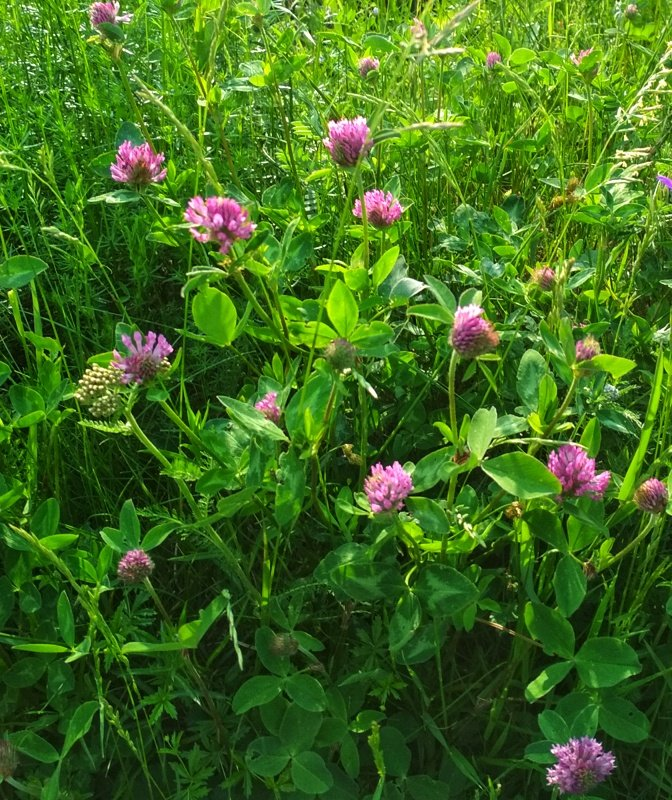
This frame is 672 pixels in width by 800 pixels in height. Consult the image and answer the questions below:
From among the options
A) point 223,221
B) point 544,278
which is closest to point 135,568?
point 223,221

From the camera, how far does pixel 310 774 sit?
112 cm

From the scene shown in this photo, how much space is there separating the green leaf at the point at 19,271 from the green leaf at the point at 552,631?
83 centimetres

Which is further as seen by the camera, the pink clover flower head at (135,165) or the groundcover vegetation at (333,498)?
the pink clover flower head at (135,165)

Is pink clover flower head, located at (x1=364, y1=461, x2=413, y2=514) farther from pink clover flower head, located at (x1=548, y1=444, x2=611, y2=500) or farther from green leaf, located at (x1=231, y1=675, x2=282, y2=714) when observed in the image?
green leaf, located at (x1=231, y1=675, x2=282, y2=714)

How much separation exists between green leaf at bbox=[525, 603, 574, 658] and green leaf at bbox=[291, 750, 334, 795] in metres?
0.32

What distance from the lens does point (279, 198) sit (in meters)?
1.56

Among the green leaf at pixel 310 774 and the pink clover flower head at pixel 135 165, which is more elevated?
the pink clover flower head at pixel 135 165

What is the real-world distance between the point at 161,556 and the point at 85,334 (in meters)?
0.47

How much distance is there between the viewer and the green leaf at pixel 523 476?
3.26ft

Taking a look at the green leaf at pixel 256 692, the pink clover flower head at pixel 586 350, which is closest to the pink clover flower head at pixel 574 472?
the pink clover flower head at pixel 586 350

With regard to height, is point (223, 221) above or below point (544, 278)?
above

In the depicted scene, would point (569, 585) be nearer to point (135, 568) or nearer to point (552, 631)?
point (552, 631)

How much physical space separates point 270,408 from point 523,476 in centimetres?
35

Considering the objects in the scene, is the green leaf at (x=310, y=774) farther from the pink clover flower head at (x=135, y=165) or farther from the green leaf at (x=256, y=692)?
the pink clover flower head at (x=135, y=165)
